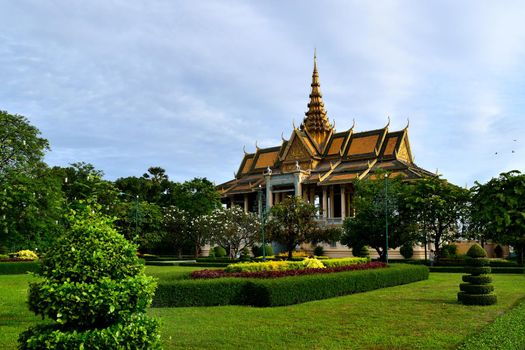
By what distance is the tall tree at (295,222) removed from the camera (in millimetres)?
32812

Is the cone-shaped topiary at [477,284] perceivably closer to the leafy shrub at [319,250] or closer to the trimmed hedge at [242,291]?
the trimmed hedge at [242,291]

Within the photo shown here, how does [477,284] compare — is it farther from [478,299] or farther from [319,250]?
[319,250]

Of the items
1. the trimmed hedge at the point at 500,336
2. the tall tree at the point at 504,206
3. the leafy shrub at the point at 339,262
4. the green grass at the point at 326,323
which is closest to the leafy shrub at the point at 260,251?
the tall tree at the point at 504,206

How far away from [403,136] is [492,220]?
22.2 meters

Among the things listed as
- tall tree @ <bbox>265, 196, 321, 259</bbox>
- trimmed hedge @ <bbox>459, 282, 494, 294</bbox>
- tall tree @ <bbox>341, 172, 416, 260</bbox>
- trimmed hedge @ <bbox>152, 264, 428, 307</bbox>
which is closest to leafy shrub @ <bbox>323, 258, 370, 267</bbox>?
trimmed hedge @ <bbox>152, 264, 428, 307</bbox>

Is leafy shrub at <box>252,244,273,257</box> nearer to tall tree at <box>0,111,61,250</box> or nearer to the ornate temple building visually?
the ornate temple building

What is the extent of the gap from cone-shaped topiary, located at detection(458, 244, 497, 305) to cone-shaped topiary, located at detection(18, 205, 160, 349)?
1034cm

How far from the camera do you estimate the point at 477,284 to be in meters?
13.6

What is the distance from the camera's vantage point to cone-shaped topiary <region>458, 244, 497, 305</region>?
13297mm

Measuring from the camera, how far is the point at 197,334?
9250mm

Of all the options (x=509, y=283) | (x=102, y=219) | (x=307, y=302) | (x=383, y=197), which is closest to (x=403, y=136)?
(x=383, y=197)

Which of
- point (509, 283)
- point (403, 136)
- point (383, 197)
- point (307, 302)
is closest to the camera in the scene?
point (307, 302)

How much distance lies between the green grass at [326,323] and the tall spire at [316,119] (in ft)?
145

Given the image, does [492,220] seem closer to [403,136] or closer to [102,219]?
[403,136]
